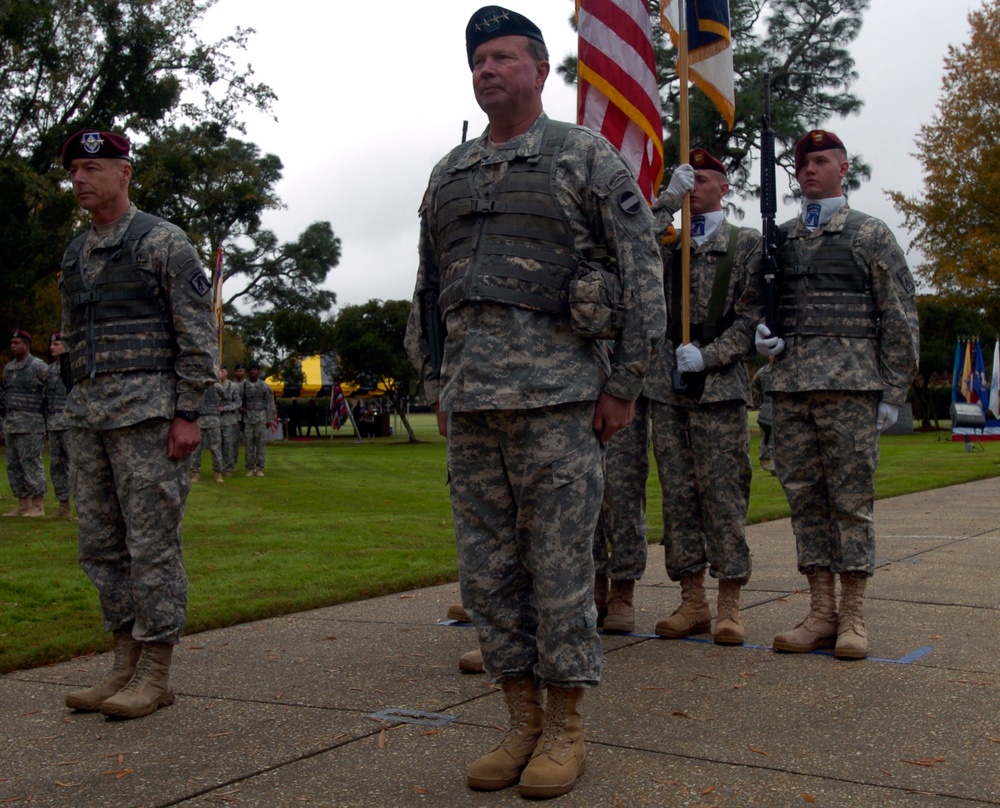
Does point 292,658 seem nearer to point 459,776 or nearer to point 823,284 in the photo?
point 459,776

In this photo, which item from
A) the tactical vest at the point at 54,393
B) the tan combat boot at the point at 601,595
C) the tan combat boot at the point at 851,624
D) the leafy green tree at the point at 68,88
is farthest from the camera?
the leafy green tree at the point at 68,88

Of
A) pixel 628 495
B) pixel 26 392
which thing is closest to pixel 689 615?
pixel 628 495

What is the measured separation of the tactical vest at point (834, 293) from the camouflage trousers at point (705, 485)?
52cm

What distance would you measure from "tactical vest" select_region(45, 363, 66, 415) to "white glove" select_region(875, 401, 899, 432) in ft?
36.5

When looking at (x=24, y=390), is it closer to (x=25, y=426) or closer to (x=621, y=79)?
(x=25, y=426)

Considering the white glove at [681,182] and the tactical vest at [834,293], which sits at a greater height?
the white glove at [681,182]

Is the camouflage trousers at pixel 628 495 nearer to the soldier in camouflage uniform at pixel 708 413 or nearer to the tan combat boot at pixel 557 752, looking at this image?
the soldier in camouflage uniform at pixel 708 413

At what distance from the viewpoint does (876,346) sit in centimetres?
535

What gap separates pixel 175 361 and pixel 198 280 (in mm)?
343

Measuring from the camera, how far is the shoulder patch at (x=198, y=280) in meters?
4.69

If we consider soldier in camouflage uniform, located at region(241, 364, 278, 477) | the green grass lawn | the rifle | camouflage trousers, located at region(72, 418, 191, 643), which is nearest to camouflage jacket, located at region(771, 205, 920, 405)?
the rifle

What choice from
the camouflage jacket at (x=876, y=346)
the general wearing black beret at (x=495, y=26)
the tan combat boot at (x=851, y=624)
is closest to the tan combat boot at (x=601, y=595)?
the tan combat boot at (x=851, y=624)

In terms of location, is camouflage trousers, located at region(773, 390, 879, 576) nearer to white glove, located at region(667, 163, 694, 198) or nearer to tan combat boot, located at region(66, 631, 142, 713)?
white glove, located at region(667, 163, 694, 198)

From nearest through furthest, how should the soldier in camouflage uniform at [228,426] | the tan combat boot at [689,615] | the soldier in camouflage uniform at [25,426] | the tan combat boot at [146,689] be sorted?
1. the tan combat boot at [146,689]
2. the tan combat boot at [689,615]
3. the soldier in camouflage uniform at [25,426]
4. the soldier in camouflage uniform at [228,426]
